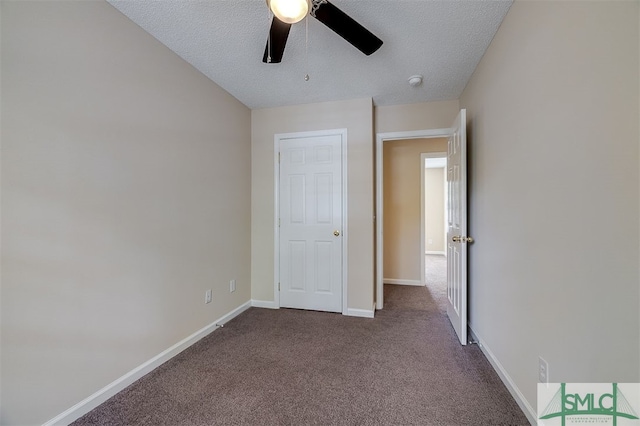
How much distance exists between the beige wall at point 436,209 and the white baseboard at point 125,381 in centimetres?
603

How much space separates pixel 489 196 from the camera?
197cm

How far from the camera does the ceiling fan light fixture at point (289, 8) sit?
3.73 ft

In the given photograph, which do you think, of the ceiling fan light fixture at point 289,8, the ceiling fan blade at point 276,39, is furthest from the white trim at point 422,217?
the ceiling fan light fixture at point 289,8

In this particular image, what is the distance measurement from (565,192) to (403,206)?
3.12 metres

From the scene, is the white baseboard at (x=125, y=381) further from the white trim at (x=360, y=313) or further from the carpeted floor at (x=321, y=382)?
the white trim at (x=360, y=313)

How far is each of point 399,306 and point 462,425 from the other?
180cm

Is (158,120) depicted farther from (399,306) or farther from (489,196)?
(399,306)

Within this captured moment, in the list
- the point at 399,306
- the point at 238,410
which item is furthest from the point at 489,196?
the point at 238,410

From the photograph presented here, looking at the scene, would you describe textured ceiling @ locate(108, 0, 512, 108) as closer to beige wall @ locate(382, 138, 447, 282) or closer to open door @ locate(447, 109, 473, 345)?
open door @ locate(447, 109, 473, 345)

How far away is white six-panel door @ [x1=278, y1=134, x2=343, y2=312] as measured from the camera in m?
2.95

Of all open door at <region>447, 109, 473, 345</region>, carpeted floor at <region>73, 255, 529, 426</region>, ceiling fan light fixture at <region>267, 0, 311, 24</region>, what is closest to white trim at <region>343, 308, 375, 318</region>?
carpeted floor at <region>73, 255, 529, 426</region>

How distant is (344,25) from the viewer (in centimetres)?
140

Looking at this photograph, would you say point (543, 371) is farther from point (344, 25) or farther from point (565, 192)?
point (344, 25)

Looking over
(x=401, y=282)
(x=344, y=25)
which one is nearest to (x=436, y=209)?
(x=401, y=282)
